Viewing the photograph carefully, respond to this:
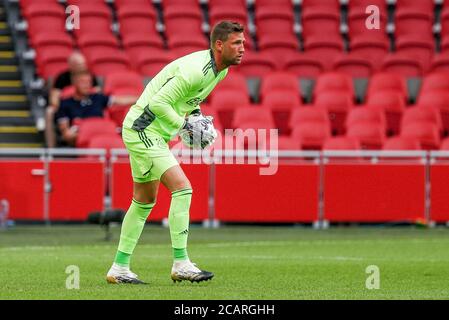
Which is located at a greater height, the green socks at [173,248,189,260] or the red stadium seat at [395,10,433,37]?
the red stadium seat at [395,10,433,37]

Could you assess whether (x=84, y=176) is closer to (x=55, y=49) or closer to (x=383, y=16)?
(x=55, y=49)

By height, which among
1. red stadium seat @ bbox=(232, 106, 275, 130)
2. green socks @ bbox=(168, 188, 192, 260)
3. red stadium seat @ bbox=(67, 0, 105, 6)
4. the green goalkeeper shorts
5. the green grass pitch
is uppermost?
red stadium seat @ bbox=(67, 0, 105, 6)

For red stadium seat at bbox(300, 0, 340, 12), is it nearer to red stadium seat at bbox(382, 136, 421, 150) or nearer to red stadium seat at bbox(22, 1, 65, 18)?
red stadium seat at bbox(22, 1, 65, 18)

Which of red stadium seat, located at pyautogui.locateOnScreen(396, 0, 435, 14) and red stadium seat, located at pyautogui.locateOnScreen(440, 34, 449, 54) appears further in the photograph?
red stadium seat, located at pyautogui.locateOnScreen(396, 0, 435, 14)

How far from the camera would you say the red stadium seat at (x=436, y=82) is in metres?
23.0

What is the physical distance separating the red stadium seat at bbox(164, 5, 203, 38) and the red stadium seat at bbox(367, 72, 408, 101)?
13.5 feet

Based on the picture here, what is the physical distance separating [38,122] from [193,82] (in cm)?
1169

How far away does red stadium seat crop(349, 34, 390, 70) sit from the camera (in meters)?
25.0


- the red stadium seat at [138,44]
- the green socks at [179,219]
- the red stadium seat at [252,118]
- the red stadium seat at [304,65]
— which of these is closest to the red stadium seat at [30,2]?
the red stadium seat at [138,44]

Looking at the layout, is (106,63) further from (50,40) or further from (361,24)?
(361,24)

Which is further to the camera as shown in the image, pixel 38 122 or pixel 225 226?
pixel 38 122

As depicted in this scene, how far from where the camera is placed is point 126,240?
1144 centimetres

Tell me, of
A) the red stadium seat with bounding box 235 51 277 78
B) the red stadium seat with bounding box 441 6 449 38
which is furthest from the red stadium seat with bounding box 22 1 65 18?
the red stadium seat with bounding box 441 6 449 38
